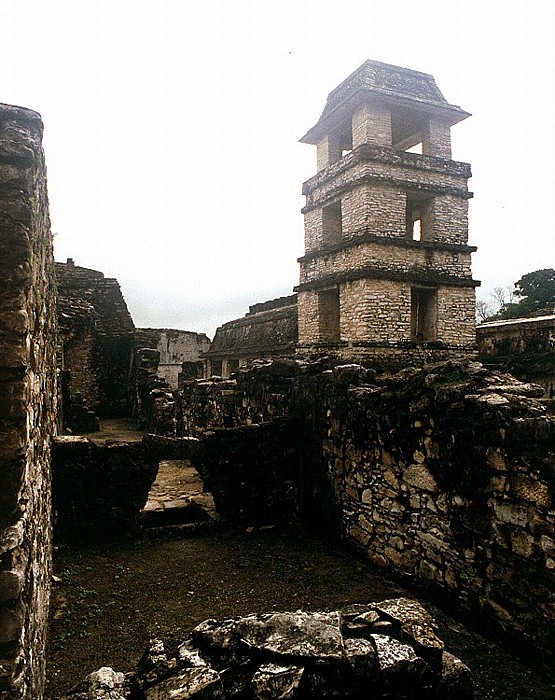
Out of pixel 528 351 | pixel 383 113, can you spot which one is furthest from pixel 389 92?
pixel 528 351

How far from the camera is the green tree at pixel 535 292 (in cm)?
2397

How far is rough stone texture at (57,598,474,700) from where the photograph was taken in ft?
8.26

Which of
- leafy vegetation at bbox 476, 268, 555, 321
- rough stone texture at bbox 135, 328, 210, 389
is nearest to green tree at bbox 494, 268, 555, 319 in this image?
leafy vegetation at bbox 476, 268, 555, 321

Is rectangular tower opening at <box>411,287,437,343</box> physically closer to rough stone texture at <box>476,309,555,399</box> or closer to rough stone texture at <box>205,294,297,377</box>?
rough stone texture at <box>476,309,555,399</box>

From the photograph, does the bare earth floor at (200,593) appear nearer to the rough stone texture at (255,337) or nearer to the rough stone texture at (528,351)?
the rough stone texture at (528,351)

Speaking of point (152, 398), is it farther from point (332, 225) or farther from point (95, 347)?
point (332, 225)

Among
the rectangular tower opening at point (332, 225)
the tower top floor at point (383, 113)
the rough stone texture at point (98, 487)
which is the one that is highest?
the tower top floor at point (383, 113)

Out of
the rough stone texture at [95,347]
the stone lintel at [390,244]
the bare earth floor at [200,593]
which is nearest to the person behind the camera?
the bare earth floor at [200,593]

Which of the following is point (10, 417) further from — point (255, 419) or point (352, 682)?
point (255, 419)

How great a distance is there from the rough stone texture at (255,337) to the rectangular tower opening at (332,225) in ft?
14.1

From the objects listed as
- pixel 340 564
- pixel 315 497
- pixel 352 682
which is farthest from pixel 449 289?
pixel 352 682

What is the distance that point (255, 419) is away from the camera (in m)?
10.4

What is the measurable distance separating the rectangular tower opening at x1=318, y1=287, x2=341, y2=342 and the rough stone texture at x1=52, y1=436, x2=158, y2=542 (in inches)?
460

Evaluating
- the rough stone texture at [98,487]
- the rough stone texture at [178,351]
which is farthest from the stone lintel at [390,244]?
the rough stone texture at [98,487]
